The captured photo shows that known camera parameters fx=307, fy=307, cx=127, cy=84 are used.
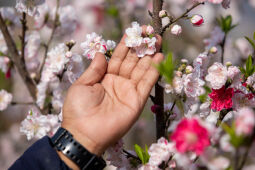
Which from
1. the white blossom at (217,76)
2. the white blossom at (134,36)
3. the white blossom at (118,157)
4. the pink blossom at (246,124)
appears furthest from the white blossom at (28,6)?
the pink blossom at (246,124)

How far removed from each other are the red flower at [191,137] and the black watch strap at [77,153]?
20.0 inches

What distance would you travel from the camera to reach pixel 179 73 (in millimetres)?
1385

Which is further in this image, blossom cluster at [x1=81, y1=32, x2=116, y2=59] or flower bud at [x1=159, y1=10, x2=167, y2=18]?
blossom cluster at [x1=81, y1=32, x2=116, y2=59]

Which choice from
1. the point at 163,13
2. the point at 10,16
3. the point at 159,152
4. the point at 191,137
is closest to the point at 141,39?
the point at 163,13

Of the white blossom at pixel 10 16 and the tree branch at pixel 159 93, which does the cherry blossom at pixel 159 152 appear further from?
the white blossom at pixel 10 16

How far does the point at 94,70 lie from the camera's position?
142 centimetres

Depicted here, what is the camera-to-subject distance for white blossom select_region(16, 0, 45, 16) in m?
1.69

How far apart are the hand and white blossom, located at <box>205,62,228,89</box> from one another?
0.79 feet

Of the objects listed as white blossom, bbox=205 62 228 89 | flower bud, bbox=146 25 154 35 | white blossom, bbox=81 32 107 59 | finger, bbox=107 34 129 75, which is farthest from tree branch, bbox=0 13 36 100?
white blossom, bbox=205 62 228 89

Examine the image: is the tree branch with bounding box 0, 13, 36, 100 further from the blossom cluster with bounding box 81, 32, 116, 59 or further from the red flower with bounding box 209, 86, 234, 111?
the red flower with bounding box 209, 86, 234, 111

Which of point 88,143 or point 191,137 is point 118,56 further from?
point 191,137

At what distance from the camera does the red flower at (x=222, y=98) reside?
1.34 metres

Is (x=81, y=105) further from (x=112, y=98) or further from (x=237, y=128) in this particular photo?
(x=237, y=128)

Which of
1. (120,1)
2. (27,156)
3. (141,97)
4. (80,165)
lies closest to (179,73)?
(141,97)
